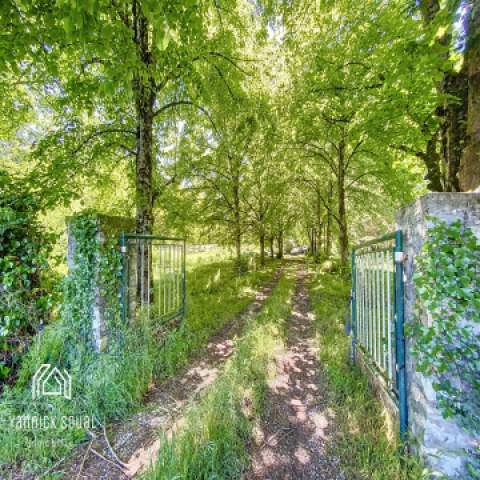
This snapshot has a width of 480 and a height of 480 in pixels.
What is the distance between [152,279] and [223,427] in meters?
3.61

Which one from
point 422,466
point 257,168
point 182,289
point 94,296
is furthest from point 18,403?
point 257,168

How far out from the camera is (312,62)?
6.00 meters

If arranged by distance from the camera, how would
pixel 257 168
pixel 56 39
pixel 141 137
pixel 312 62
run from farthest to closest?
pixel 257 168 → pixel 312 62 → pixel 141 137 → pixel 56 39

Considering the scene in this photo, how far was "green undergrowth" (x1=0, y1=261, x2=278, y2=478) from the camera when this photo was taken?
229 cm

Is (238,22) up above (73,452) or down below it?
above

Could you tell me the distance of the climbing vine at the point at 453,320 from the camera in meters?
1.67

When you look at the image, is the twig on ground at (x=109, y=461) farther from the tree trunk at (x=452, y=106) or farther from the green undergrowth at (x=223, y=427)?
the tree trunk at (x=452, y=106)

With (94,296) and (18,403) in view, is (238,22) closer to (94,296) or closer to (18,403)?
(94,296)

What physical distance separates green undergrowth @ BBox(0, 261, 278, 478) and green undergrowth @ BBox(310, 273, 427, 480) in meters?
2.37

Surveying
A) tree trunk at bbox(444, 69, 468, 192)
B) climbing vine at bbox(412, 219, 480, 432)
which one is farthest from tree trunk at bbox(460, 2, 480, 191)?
climbing vine at bbox(412, 219, 480, 432)

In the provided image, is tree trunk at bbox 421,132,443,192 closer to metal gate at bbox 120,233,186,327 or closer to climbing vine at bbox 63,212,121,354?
metal gate at bbox 120,233,186,327

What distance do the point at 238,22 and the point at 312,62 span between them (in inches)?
81.6

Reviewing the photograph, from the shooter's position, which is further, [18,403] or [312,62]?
[312,62]

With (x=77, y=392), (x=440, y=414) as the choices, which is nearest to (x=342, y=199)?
(x=440, y=414)
